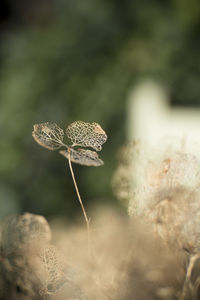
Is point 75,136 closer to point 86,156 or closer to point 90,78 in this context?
point 86,156

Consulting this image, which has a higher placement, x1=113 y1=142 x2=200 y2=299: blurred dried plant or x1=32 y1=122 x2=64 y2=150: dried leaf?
x1=32 y1=122 x2=64 y2=150: dried leaf

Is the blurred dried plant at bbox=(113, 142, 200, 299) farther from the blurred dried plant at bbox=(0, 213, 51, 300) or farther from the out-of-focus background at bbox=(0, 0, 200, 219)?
the out-of-focus background at bbox=(0, 0, 200, 219)

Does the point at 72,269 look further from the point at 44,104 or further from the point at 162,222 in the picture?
the point at 44,104

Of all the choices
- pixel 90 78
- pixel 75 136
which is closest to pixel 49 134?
pixel 75 136

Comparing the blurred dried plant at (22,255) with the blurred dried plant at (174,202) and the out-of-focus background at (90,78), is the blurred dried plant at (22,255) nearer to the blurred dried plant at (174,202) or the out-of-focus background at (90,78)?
the blurred dried plant at (174,202)

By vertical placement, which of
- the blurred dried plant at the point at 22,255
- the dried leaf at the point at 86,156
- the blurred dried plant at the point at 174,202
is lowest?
the blurred dried plant at the point at 22,255

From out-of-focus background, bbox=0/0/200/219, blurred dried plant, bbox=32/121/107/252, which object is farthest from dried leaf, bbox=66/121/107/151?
out-of-focus background, bbox=0/0/200/219

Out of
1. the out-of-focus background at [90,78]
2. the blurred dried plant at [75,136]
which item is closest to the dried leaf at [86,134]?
the blurred dried plant at [75,136]

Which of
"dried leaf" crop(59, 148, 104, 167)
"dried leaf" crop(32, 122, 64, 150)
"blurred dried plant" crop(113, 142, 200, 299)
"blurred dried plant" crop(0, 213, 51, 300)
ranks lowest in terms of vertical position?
"blurred dried plant" crop(0, 213, 51, 300)
